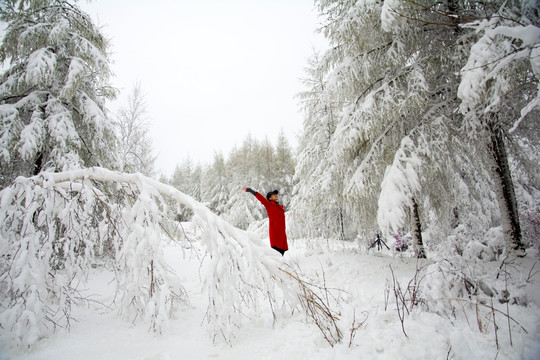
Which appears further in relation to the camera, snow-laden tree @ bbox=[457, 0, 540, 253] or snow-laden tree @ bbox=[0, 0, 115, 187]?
snow-laden tree @ bbox=[0, 0, 115, 187]

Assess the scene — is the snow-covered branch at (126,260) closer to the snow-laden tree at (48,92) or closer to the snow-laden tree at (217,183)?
the snow-laden tree at (48,92)

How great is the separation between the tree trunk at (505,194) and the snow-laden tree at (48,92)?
347 inches

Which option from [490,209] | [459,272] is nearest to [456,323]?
[459,272]

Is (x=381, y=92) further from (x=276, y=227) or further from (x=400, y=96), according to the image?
(x=276, y=227)

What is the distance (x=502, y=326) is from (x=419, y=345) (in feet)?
3.37

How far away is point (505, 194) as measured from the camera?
4637mm

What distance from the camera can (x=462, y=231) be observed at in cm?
1014

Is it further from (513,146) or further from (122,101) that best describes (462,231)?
(122,101)

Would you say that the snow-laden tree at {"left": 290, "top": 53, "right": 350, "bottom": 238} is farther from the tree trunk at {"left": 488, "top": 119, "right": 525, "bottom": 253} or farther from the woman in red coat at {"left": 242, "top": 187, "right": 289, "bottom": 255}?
the tree trunk at {"left": 488, "top": 119, "right": 525, "bottom": 253}

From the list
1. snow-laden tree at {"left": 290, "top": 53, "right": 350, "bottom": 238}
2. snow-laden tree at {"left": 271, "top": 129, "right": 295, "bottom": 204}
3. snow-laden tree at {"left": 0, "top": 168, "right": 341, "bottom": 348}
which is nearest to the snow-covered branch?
snow-laden tree at {"left": 0, "top": 168, "right": 341, "bottom": 348}

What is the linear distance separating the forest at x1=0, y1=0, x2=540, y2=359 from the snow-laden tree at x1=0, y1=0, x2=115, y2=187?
39mm

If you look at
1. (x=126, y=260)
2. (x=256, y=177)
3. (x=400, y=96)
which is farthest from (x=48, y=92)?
(x=256, y=177)

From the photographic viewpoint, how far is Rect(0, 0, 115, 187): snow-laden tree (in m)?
4.98

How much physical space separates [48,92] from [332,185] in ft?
23.4
